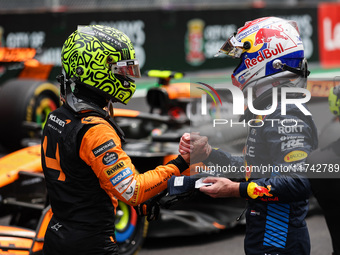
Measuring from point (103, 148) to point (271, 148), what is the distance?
0.82 meters

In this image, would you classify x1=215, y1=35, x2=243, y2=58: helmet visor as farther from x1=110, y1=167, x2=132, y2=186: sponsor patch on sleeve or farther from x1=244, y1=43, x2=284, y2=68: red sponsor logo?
x1=110, y1=167, x2=132, y2=186: sponsor patch on sleeve

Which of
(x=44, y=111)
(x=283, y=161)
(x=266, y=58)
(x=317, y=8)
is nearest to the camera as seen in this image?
(x=283, y=161)

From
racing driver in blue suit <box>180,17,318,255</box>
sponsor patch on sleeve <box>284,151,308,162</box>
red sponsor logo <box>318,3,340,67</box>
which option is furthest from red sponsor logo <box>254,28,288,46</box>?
red sponsor logo <box>318,3,340,67</box>

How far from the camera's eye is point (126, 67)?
3.03 m

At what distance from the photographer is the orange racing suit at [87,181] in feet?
9.19

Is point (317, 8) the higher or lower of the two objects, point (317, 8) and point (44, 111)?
the higher

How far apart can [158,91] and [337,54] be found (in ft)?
42.5

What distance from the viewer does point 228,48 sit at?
9.93 ft

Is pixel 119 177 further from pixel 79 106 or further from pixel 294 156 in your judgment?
pixel 294 156

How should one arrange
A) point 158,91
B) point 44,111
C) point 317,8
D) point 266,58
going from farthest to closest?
point 317,8
point 44,111
point 158,91
point 266,58

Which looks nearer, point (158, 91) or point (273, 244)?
point (273, 244)

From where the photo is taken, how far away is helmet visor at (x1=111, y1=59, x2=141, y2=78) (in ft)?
9.91

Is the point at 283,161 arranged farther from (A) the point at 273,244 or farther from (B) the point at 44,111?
(B) the point at 44,111

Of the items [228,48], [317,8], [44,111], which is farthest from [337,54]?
[228,48]
